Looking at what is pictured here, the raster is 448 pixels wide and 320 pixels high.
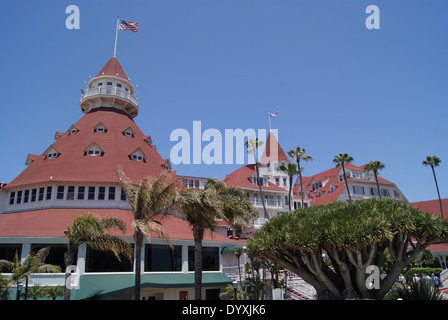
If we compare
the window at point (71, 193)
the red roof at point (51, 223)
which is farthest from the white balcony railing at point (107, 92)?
the red roof at point (51, 223)

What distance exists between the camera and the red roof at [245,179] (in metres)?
53.5

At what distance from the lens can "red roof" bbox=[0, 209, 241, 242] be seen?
1031 inches

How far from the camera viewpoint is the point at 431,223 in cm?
1911

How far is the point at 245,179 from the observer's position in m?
54.9

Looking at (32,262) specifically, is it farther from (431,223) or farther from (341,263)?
(431,223)

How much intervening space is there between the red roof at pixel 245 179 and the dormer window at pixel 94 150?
22.5 metres

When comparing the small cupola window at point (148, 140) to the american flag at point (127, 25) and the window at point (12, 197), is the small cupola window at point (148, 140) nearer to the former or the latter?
the american flag at point (127, 25)

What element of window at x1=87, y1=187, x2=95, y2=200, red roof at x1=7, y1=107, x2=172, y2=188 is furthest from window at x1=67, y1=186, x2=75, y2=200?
window at x1=87, y1=187, x2=95, y2=200

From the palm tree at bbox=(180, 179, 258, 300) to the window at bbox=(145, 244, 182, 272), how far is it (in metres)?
8.09

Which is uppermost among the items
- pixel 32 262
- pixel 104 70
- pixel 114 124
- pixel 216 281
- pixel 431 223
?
pixel 104 70

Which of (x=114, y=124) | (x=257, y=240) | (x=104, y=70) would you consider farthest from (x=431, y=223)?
(x=104, y=70)

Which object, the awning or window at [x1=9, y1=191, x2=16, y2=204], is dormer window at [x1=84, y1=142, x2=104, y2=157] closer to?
window at [x1=9, y1=191, x2=16, y2=204]

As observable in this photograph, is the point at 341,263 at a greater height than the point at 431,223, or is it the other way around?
the point at 431,223
